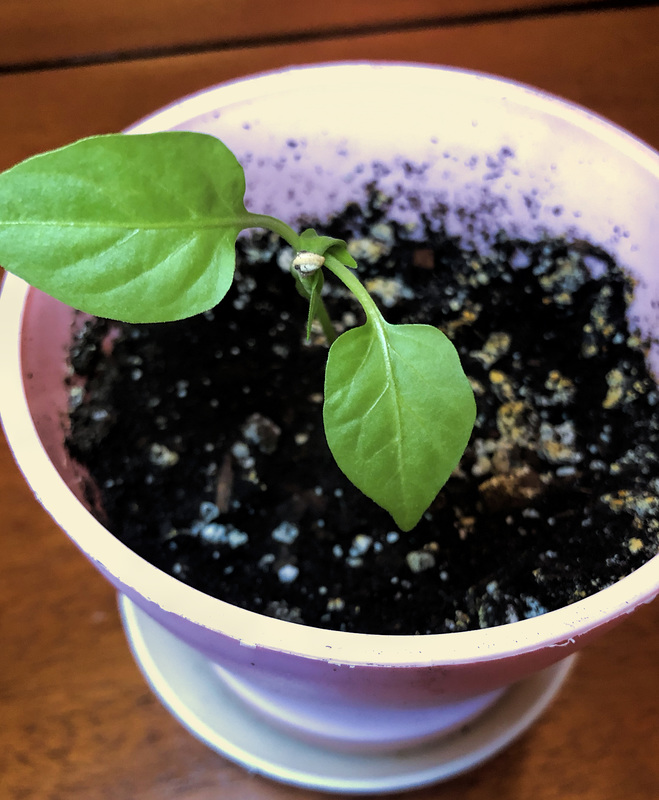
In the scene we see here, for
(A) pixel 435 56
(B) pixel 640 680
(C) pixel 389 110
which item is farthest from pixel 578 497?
(A) pixel 435 56

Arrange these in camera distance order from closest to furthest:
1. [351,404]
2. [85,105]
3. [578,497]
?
[351,404] → [578,497] → [85,105]

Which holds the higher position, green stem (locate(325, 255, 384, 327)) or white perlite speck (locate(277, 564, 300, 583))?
green stem (locate(325, 255, 384, 327))

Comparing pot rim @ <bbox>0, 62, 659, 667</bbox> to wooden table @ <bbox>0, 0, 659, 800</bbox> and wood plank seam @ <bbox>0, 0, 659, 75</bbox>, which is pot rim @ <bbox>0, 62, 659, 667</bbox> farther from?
wood plank seam @ <bbox>0, 0, 659, 75</bbox>

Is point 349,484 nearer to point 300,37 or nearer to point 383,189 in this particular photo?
point 383,189

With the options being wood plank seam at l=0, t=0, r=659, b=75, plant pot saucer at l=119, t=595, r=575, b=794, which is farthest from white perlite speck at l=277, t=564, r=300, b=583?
wood plank seam at l=0, t=0, r=659, b=75

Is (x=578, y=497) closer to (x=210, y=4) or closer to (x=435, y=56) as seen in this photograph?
(x=435, y=56)

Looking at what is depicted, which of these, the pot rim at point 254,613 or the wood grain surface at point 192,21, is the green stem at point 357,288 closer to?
the pot rim at point 254,613

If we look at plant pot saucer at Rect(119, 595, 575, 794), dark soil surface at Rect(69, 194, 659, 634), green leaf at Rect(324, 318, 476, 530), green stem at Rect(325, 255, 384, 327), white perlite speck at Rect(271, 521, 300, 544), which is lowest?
plant pot saucer at Rect(119, 595, 575, 794)
